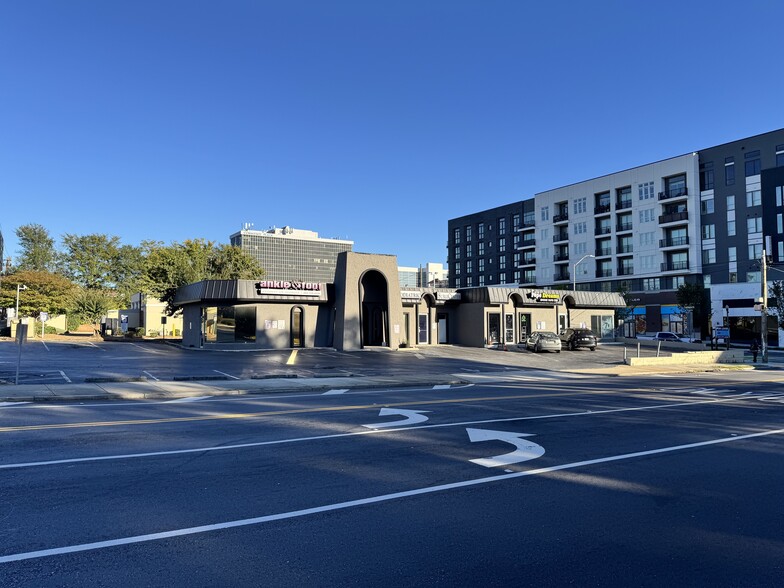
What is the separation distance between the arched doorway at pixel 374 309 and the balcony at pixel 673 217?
175 feet

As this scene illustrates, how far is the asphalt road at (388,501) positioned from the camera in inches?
166

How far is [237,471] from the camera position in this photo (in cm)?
693

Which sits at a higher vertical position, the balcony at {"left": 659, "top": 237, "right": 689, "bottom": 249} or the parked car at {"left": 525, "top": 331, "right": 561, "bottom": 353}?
the balcony at {"left": 659, "top": 237, "right": 689, "bottom": 249}

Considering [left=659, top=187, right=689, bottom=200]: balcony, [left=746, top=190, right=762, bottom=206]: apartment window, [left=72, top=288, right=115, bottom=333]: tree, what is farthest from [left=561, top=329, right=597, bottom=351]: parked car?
[left=72, top=288, right=115, bottom=333]: tree

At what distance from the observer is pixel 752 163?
6819cm

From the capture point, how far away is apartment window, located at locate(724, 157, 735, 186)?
70000 mm

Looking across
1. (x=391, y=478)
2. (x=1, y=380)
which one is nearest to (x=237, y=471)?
(x=391, y=478)

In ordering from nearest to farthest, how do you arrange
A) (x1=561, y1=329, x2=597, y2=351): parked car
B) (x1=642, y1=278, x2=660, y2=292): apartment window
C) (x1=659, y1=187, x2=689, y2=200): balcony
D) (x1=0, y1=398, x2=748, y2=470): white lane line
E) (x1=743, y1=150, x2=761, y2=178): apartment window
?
1. (x1=0, y1=398, x2=748, y2=470): white lane line
2. (x1=561, y1=329, x2=597, y2=351): parked car
3. (x1=743, y1=150, x2=761, y2=178): apartment window
4. (x1=659, y1=187, x2=689, y2=200): balcony
5. (x1=642, y1=278, x2=660, y2=292): apartment window

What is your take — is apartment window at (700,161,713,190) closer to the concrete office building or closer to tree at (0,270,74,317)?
tree at (0,270,74,317)

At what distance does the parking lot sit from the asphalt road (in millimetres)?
9559

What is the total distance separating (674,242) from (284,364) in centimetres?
6773

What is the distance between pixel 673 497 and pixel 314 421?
6548 millimetres

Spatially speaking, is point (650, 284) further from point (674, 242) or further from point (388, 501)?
point (388, 501)

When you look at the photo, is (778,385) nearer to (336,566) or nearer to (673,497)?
(673,497)
